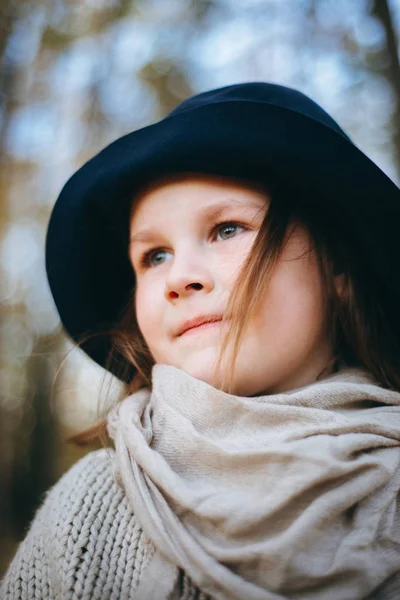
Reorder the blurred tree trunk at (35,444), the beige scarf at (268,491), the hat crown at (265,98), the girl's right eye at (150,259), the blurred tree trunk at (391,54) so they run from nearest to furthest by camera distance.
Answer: the beige scarf at (268,491) → the hat crown at (265,98) → the girl's right eye at (150,259) → the blurred tree trunk at (391,54) → the blurred tree trunk at (35,444)

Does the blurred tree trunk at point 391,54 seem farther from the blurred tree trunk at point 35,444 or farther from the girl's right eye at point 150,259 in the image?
the blurred tree trunk at point 35,444

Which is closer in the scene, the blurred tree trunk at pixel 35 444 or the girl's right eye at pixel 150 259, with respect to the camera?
the girl's right eye at pixel 150 259

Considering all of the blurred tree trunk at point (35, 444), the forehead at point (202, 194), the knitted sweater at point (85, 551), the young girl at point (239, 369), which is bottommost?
the blurred tree trunk at point (35, 444)

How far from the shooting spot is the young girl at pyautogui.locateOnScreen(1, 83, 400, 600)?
816 mm

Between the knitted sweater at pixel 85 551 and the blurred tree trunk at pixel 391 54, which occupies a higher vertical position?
the blurred tree trunk at pixel 391 54

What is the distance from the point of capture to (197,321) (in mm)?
1048

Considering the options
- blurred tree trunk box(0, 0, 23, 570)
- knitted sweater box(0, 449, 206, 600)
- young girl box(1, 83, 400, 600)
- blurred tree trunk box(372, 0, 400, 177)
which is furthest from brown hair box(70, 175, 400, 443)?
blurred tree trunk box(0, 0, 23, 570)

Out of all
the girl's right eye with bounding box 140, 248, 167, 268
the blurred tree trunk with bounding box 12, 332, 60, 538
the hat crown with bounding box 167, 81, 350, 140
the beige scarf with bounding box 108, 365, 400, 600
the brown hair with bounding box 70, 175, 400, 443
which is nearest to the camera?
the beige scarf with bounding box 108, 365, 400, 600

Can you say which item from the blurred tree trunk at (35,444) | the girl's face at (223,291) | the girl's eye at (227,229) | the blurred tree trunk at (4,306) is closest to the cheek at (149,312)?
the girl's face at (223,291)

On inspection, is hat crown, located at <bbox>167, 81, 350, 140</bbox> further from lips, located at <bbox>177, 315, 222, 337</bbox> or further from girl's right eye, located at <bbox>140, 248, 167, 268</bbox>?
lips, located at <bbox>177, 315, 222, 337</bbox>

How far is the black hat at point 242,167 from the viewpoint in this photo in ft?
3.32

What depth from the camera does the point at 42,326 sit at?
12.9 feet

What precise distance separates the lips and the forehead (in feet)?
0.75

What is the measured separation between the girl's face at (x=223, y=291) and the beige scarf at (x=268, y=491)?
0.09 meters
